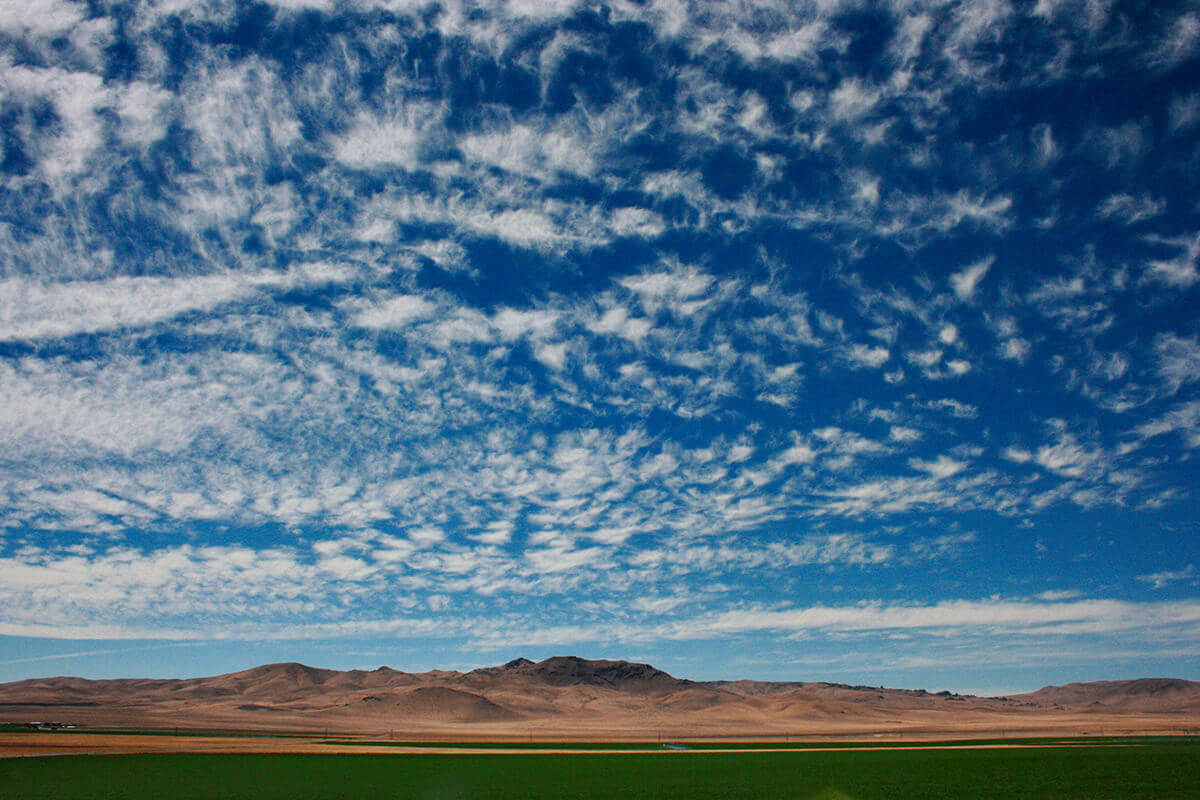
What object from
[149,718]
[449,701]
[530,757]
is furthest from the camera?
[449,701]

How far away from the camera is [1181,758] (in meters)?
56.3

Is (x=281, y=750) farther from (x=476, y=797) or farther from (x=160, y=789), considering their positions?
(x=476, y=797)

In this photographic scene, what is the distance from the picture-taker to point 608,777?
44656mm

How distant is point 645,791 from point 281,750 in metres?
46.6

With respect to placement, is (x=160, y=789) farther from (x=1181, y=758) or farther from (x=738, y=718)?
(x=738, y=718)

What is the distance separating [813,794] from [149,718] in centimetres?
16218

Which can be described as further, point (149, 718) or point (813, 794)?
point (149, 718)

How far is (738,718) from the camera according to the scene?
638 ft

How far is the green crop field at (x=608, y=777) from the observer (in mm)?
34719

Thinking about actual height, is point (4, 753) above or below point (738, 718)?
above

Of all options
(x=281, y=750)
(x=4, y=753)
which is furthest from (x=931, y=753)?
(x=4, y=753)

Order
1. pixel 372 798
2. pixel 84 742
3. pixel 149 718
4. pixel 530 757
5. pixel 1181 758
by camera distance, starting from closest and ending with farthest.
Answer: pixel 372 798
pixel 1181 758
pixel 530 757
pixel 84 742
pixel 149 718

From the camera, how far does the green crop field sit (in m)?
34.7

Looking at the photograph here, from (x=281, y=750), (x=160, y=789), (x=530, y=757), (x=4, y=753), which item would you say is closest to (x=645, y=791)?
(x=160, y=789)
